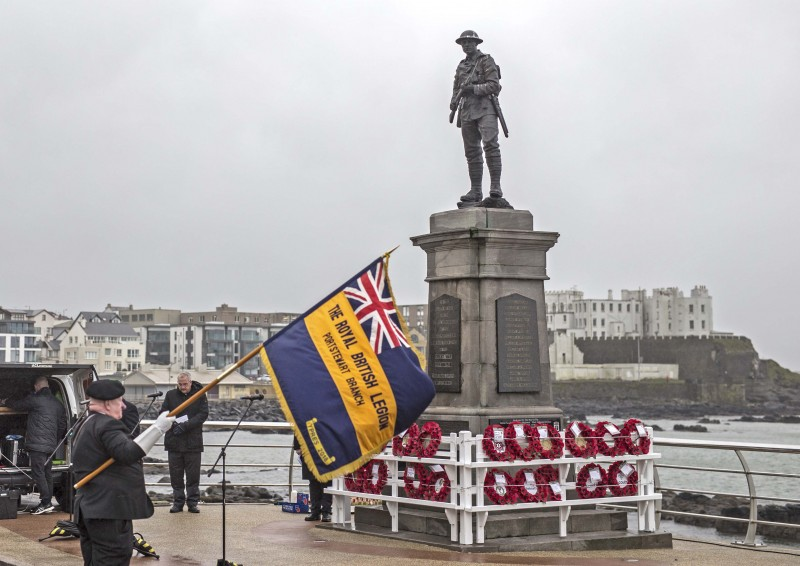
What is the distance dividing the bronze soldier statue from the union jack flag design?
4.15 metres

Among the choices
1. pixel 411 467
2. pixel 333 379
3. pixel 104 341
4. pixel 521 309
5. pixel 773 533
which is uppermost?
pixel 104 341

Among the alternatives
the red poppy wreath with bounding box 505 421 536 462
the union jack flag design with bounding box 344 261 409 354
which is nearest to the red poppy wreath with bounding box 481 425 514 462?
the red poppy wreath with bounding box 505 421 536 462

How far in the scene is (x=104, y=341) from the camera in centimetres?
14975

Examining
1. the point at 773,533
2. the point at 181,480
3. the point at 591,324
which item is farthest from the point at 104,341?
the point at 181,480

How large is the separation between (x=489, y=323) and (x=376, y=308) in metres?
3.50

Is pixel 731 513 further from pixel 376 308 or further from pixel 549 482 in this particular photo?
pixel 376 308

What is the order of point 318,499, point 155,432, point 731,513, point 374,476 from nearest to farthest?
point 155,432 < point 374,476 < point 318,499 < point 731,513

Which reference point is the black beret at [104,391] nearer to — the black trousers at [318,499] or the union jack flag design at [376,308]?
the union jack flag design at [376,308]

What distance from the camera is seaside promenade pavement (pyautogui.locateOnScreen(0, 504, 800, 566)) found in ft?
38.9

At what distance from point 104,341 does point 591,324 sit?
212ft

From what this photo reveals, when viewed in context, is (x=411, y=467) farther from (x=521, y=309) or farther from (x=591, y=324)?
(x=591, y=324)

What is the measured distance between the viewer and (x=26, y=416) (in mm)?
17141

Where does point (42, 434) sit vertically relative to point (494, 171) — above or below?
below

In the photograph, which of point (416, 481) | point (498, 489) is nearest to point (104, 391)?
point (416, 481)
